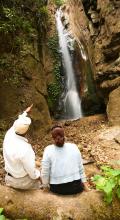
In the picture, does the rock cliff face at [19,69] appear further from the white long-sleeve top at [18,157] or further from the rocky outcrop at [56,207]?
the rocky outcrop at [56,207]

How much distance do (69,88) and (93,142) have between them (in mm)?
7345

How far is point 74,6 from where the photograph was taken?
21.3 meters

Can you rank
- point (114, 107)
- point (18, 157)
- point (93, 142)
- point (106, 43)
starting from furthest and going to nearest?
1. point (106, 43)
2. point (114, 107)
3. point (93, 142)
4. point (18, 157)

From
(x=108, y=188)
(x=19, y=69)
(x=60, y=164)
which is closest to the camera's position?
(x=108, y=188)

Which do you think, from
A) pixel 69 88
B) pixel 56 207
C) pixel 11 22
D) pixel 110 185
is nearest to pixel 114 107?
pixel 11 22

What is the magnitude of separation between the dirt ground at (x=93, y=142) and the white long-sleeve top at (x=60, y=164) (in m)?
2.61

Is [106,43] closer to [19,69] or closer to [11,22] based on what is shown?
[19,69]

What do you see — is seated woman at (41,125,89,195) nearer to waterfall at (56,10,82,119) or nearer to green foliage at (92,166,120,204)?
green foliage at (92,166,120,204)

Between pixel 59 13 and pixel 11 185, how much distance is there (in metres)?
18.0

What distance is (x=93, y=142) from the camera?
34.9 feet

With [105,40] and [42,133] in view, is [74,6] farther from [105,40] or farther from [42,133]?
[42,133]

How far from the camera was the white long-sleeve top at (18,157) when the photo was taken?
16.2ft

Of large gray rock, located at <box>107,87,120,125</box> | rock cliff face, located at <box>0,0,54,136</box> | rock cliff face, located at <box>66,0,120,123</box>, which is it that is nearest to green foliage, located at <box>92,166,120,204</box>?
rock cliff face, located at <box>0,0,54,136</box>

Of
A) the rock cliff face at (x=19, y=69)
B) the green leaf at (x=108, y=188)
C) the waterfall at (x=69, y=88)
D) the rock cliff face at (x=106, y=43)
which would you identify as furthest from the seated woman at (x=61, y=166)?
the waterfall at (x=69, y=88)
